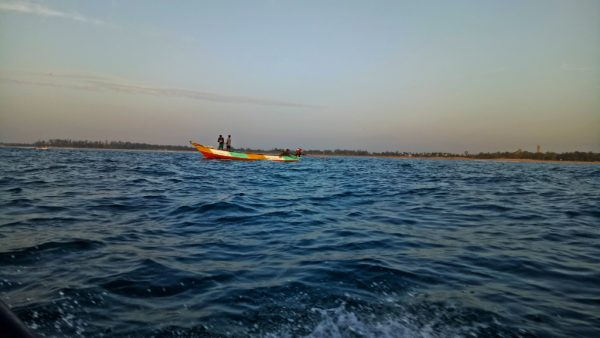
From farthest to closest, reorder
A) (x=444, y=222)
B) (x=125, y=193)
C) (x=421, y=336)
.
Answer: (x=125, y=193), (x=444, y=222), (x=421, y=336)

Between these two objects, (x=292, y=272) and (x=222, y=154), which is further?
(x=222, y=154)

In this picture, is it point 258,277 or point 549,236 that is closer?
point 258,277

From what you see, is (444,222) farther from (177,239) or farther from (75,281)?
(75,281)

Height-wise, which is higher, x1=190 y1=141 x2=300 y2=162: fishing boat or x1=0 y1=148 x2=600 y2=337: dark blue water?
x1=190 y1=141 x2=300 y2=162: fishing boat

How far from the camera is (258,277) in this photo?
495 cm

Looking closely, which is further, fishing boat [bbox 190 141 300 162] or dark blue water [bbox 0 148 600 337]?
fishing boat [bbox 190 141 300 162]

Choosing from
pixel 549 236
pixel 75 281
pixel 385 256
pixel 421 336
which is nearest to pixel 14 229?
pixel 75 281

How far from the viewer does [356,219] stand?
31.6 feet

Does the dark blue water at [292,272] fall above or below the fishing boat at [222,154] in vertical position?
below

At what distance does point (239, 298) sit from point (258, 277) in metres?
0.77

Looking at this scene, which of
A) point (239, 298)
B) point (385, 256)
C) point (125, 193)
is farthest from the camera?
point (125, 193)

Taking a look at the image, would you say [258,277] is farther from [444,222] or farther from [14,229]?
[444,222]

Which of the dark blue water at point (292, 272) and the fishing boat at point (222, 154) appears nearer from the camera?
the dark blue water at point (292, 272)

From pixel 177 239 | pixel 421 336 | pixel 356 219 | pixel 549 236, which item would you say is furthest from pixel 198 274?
pixel 549 236
